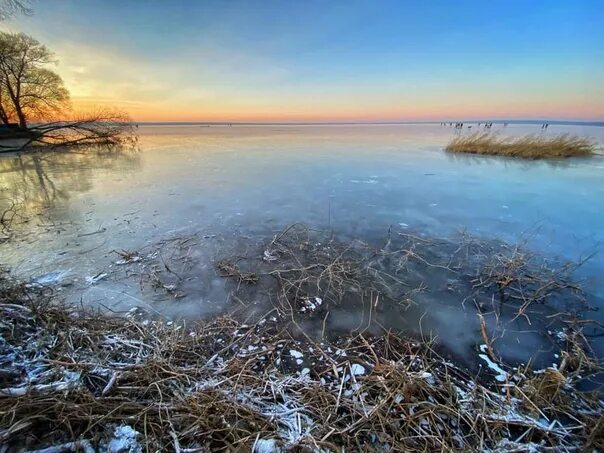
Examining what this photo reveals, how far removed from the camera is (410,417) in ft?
5.37

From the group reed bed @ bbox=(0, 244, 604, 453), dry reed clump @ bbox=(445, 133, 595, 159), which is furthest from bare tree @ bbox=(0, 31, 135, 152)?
dry reed clump @ bbox=(445, 133, 595, 159)

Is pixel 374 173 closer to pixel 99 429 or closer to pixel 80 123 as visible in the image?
pixel 99 429

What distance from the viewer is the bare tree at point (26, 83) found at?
53.1 feet

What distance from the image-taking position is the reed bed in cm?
152

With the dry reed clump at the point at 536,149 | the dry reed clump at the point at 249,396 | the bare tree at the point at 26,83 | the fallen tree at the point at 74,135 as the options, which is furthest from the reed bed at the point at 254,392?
the bare tree at the point at 26,83

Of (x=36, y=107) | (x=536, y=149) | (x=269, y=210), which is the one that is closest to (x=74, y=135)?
(x=36, y=107)

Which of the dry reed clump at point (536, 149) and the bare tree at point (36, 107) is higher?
the bare tree at point (36, 107)

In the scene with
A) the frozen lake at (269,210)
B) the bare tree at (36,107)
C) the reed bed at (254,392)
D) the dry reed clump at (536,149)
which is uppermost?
the bare tree at (36,107)

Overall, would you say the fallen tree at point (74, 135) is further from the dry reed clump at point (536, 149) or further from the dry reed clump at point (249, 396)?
the dry reed clump at point (536, 149)

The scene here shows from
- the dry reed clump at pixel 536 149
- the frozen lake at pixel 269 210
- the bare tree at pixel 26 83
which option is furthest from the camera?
the bare tree at pixel 26 83

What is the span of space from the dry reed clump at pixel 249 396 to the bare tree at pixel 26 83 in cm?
2343

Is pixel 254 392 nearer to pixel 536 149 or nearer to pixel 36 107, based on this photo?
pixel 536 149

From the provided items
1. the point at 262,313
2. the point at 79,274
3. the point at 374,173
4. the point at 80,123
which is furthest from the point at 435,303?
the point at 80,123

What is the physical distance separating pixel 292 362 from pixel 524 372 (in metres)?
1.87
